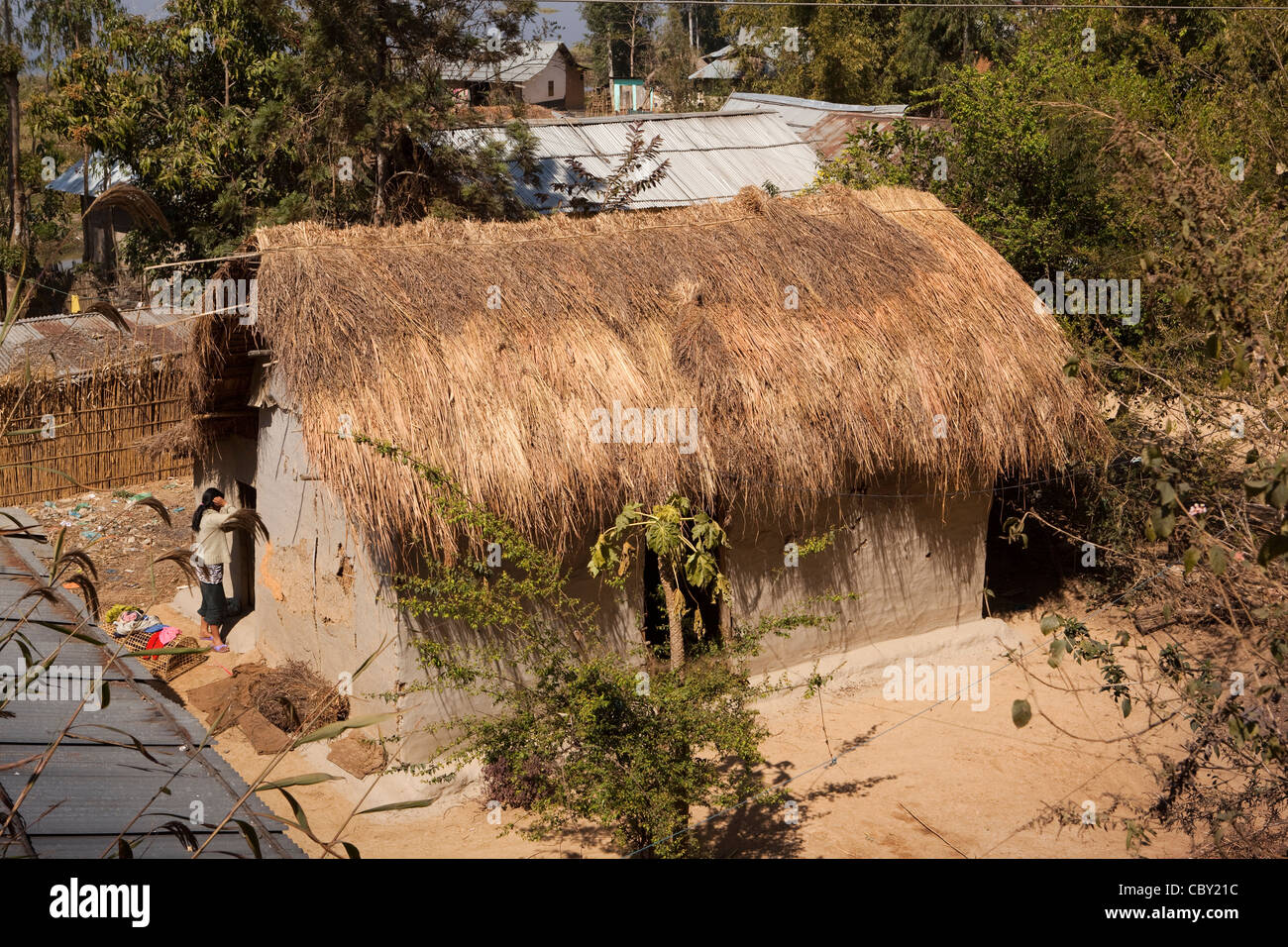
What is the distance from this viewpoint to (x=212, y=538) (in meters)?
9.63

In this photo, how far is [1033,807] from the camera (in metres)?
7.31

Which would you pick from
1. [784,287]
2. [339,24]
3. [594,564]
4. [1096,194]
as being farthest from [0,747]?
[1096,194]

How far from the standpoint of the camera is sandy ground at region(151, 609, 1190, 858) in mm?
6875

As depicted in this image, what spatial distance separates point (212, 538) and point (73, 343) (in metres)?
6.48

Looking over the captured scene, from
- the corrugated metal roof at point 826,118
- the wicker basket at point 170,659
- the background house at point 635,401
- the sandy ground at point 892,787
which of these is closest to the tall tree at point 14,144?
the wicker basket at point 170,659

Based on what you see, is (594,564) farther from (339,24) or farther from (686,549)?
(339,24)

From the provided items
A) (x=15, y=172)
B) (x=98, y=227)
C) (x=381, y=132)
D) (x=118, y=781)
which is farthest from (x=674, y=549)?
(x=98, y=227)

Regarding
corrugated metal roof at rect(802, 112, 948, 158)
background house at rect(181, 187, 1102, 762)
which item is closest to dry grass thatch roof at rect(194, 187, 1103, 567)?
background house at rect(181, 187, 1102, 762)

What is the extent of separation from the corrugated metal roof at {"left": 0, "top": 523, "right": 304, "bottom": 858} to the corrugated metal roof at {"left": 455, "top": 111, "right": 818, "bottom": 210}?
13926mm

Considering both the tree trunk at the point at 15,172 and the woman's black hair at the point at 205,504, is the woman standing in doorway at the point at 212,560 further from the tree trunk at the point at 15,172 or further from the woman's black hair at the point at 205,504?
the tree trunk at the point at 15,172

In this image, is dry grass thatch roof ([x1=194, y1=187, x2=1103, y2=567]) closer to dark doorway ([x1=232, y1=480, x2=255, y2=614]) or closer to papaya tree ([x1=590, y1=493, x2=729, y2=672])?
papaya tree ([x1=590, y1=493, x2=729, y2=672])

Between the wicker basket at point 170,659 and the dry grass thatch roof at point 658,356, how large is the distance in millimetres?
2291

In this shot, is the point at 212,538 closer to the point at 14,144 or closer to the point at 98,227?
the point at 14,144

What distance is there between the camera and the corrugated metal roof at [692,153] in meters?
18.0
